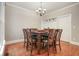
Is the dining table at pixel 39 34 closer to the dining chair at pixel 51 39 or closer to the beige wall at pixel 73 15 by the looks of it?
the dining chair at pixel 51 39

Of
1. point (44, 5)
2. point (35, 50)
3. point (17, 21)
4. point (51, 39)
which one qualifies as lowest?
point (35, 50)

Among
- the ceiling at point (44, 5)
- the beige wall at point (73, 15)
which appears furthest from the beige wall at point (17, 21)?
the beige wall at point (73, 15)

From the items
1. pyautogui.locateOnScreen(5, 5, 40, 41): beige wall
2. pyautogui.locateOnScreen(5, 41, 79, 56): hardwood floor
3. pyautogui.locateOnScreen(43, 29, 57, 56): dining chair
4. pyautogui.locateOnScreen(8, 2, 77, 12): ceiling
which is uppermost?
pyautogui.locateOnScreen(8, 2, 77, 12): ceiling

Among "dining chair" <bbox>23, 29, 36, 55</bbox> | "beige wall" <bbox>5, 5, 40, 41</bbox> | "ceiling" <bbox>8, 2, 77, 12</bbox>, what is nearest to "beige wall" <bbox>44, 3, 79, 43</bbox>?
"ceiling" <bbox>8, 2, 77, 12</bbox>

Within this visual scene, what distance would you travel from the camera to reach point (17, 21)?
1.58 metres

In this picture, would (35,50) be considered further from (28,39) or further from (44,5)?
(44,5)

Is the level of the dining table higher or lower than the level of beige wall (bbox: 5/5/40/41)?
lower

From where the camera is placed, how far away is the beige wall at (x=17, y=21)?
1.55 meters

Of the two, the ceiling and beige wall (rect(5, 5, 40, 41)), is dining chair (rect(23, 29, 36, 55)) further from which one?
the ceiling

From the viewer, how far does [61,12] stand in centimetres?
159

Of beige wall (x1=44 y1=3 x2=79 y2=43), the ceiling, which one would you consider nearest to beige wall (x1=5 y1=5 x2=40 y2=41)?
the ceiling

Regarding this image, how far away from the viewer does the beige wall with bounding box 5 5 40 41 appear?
1553 mm

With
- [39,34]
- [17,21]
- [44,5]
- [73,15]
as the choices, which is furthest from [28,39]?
[73,15]

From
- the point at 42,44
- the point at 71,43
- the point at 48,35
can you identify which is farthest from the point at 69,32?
the point at 42,44
